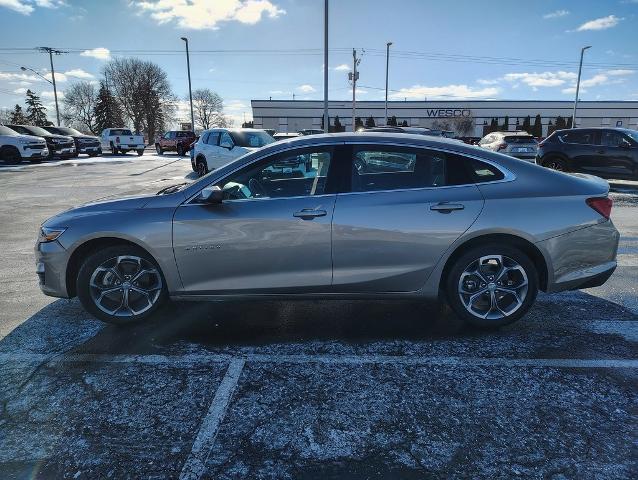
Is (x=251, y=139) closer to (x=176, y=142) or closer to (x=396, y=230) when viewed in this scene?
(x=396, y=230)

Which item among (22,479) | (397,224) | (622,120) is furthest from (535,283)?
(622,120)

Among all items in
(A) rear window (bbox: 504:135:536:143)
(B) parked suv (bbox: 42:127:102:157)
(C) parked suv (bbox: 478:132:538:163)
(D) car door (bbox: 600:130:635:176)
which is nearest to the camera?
(D) car door (bbox: 600:130:635:176)

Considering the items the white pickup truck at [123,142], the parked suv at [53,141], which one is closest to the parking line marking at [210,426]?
the parked suv at [53,141]

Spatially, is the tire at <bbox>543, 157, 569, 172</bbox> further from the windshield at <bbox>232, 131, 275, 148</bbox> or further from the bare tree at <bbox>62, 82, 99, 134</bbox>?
the bare tree at <bbox>62, 82, 99, 134</bbox>

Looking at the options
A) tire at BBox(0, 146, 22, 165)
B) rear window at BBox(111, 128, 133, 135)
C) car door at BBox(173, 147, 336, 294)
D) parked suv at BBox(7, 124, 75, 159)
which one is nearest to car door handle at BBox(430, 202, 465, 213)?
car door at BBox(173, 147, 336, 294)

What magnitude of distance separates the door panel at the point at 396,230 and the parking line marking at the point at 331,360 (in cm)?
66

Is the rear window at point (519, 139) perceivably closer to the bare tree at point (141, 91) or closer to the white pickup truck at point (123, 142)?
the white pickup truck at point (123, 142)

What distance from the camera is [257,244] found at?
3.65m

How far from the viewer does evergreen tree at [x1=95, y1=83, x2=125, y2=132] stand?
74.0m

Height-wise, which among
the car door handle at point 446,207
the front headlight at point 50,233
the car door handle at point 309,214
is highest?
the car door handle at point 446,207

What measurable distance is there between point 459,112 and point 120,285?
81061mm

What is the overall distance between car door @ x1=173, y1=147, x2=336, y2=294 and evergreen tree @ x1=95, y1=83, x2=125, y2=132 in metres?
78.2

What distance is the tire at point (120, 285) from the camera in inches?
152

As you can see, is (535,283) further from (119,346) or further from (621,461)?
(119,346)
